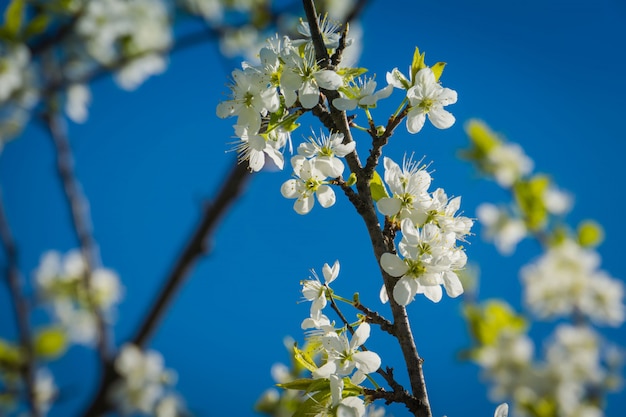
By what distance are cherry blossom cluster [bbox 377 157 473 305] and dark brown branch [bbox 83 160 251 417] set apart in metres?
1.57

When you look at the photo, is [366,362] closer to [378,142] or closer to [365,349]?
[365,349]

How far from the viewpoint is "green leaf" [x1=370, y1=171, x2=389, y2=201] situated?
1043 millimetres

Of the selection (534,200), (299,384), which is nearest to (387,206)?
(299,384)

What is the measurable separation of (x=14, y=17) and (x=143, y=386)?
8.52 feet

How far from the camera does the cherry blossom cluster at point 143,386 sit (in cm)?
371

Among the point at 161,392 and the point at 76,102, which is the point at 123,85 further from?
the point at 161,392

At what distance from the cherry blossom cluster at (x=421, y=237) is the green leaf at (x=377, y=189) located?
1.0 inches

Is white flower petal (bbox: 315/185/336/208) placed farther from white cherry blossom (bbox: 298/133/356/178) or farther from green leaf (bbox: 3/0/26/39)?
green leaf (bbox: 3/0/26/39)

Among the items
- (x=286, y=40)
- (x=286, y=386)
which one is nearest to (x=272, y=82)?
(x=286, y=40)

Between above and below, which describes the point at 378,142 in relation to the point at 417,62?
below

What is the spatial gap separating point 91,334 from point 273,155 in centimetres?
344

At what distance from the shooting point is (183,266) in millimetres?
2799

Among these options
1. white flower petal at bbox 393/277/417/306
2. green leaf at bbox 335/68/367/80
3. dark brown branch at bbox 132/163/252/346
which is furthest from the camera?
dark brown branch at bbox 132/163/252/346

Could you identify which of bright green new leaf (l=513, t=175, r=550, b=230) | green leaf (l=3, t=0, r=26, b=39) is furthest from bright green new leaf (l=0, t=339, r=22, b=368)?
bright green new leaf (l=513, t=175, r=550, b=230)
